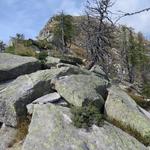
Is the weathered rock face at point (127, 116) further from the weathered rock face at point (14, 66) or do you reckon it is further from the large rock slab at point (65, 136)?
the weathered rock face at point (14, 66)

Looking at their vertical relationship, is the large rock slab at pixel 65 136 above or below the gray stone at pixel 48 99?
below

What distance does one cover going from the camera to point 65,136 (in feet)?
50.5

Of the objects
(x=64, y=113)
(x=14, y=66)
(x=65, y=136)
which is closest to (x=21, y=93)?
(x=64, y=113)

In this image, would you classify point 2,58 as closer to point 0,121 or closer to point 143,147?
point 0,121

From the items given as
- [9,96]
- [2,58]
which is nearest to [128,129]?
[9,96]

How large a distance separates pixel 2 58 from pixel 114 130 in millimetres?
9549

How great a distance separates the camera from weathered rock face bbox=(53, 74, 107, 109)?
18.8m

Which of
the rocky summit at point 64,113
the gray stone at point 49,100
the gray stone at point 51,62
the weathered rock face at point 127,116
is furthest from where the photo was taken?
the gray stone at point 51,62

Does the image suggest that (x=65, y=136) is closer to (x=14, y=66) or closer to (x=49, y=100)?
(x=49, y=100)

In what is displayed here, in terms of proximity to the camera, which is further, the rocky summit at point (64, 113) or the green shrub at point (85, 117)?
the green shrub at point (85, 117)

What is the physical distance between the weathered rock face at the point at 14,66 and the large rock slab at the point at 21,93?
156 centimetres

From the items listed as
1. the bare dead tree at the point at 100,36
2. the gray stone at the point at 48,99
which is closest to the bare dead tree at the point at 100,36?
the bare dead tree at the point at 100,36

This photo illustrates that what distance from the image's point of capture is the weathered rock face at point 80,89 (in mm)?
18797

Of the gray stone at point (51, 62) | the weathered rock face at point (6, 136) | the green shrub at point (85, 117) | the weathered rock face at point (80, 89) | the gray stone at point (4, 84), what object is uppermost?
the gray stone at point (51, 62)
